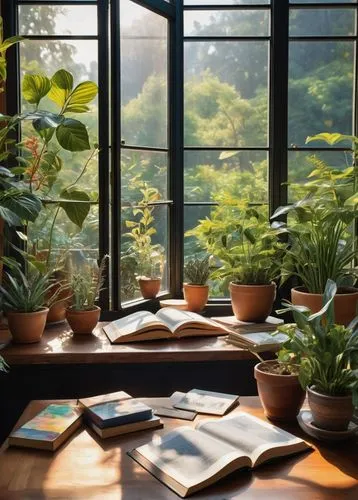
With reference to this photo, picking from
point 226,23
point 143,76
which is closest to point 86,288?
point 143,76

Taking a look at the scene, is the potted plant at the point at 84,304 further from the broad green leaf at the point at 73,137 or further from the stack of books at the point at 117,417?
the stack of books at the point at 117,417

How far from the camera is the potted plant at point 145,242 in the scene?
3.09 metres

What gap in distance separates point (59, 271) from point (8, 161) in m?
0.59

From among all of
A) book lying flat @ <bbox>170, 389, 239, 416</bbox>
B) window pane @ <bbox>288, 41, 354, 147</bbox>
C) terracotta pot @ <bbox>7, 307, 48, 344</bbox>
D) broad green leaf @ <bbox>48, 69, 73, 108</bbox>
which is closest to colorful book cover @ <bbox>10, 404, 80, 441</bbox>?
book lying flat @ <bbox>170, 389, 239, 416</bbox>

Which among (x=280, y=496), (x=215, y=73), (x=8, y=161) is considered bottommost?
(x=280, y=496)

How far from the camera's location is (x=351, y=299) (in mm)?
2598

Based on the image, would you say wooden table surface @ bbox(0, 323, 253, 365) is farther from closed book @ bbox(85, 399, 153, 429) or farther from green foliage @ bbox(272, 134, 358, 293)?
closed book @ bbox(85, 399, 153, 429)

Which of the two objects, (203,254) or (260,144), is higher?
(260,144)

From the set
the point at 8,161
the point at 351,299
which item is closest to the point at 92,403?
the point at 351,299

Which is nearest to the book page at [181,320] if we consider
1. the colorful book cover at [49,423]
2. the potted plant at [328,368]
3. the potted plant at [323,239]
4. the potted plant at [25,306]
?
the potted plant at [323,239]

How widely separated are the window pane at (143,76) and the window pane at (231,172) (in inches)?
9.0

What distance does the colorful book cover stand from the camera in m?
1.70

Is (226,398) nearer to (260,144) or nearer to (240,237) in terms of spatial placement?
(240,237)

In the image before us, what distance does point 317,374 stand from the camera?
1734 millimetres
